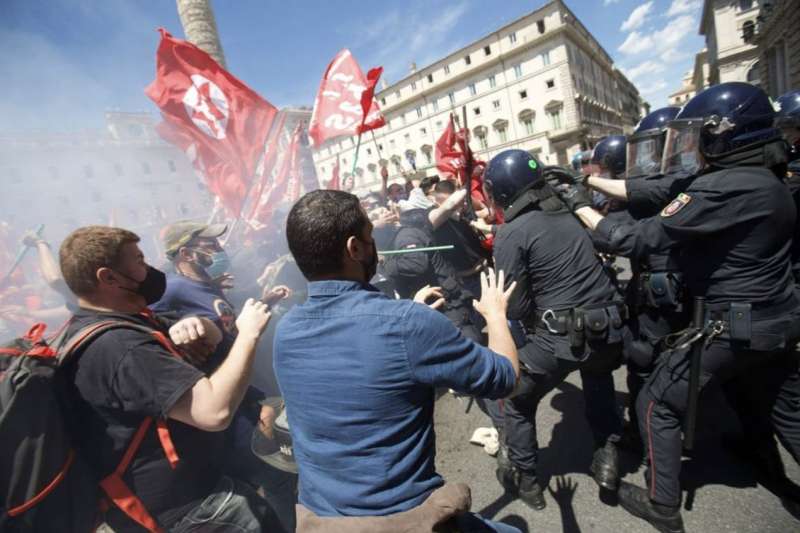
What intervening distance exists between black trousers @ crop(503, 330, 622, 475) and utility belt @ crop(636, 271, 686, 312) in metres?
0.42

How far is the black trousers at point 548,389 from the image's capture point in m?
2.26

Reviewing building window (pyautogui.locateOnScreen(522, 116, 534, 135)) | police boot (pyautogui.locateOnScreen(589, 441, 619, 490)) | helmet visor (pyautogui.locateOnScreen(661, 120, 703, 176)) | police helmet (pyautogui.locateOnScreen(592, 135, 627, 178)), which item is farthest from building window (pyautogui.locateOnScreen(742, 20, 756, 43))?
police boot (pyautogui.locateOnScreen(589, 441, 619, 490))

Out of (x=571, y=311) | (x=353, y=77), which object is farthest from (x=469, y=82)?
(x=571, y=311)

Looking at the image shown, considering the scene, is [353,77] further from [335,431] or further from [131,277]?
[335,431]

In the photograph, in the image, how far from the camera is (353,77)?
5.42m

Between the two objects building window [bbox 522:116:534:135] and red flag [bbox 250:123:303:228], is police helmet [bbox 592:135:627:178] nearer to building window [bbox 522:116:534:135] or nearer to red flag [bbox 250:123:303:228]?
red flag [bbox 250:123:303:228]

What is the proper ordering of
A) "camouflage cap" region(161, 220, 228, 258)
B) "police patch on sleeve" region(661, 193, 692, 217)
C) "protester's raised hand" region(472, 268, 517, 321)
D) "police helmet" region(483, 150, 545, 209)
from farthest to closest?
1. "camouflage cap" region(161, 220, 228, 258)
2. "police helmet" region(483, 150, 545, 209)
3. "police patch on sleeve" region(661, 193, 692, 217)
4. "protester's raised hand" region(472, 268, 517, 321)

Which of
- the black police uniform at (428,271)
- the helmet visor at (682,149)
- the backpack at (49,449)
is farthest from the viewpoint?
the black police uniform at (428,271)

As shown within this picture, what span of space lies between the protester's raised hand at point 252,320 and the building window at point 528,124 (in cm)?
4647

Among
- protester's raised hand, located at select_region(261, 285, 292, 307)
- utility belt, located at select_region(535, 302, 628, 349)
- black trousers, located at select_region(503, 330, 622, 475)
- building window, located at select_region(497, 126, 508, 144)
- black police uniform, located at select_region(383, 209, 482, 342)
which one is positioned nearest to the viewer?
utility belt, located at select_region(535, 302, 628, 349)

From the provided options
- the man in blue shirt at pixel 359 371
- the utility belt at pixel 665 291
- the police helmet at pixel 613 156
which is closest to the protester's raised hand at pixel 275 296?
the man in blue shirt at pixel 359 371

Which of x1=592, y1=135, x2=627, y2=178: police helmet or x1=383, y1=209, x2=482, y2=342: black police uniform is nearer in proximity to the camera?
x1=592, y1=135, x2=627, y2=178: police helmet

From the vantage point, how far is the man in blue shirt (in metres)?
1.14

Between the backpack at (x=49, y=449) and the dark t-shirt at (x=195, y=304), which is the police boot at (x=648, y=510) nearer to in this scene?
the backpack at (x=49, y=449)
